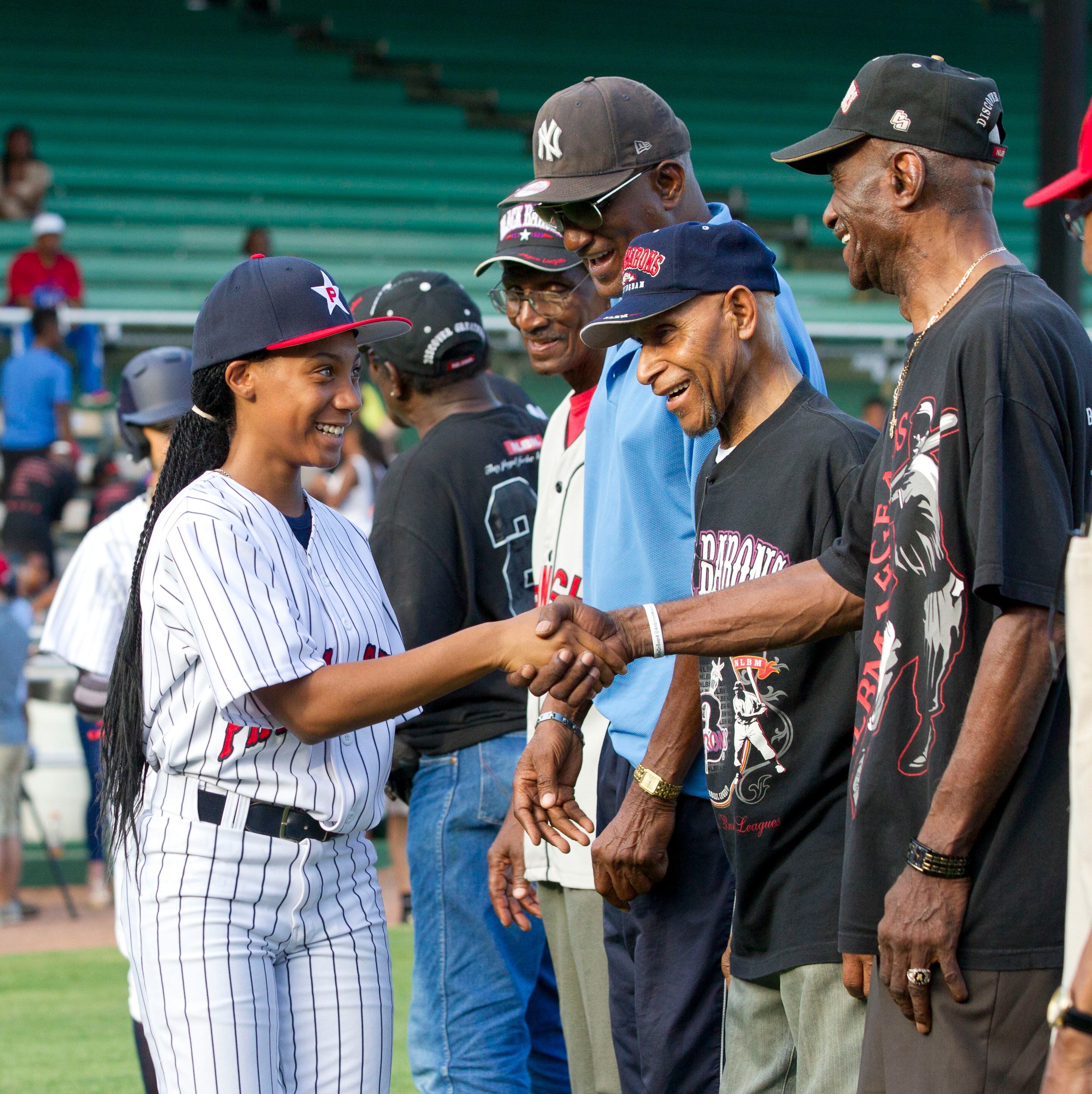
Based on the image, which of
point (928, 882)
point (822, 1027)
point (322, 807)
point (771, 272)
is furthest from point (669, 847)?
point (771, 272)

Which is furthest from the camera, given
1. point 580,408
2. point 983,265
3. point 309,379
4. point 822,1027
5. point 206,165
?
point 206,165

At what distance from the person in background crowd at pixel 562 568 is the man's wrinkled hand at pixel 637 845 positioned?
0.30 meters

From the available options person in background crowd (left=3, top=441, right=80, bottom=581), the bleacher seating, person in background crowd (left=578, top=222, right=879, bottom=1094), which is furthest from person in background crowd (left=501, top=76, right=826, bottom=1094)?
the bleacher seating

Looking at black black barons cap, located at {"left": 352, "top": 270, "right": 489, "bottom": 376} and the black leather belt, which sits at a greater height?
black black barons cap, located at {"left": 352, "top": 270, "right": 489, "bottom": 376}

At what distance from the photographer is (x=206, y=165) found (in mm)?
15320

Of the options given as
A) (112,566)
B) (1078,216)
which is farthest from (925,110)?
(112,566)

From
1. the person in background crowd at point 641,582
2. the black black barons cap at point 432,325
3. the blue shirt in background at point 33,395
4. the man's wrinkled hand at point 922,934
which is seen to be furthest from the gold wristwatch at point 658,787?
the blue shirt in background at point 33,395

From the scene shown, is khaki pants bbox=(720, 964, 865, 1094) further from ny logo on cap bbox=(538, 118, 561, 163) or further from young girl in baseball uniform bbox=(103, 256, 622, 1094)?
ny logo on cap bbox=(538, 118, 561, 163)

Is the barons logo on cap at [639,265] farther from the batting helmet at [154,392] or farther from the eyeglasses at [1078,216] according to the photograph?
the batting helmet at [154,392]

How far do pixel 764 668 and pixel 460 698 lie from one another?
4.50 ft

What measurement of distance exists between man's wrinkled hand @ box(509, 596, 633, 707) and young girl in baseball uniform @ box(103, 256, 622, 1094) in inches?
0.6

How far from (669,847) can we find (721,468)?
2.47 ft

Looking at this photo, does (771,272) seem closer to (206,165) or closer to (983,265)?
(983,265)

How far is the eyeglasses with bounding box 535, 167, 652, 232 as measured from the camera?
3.24 m
